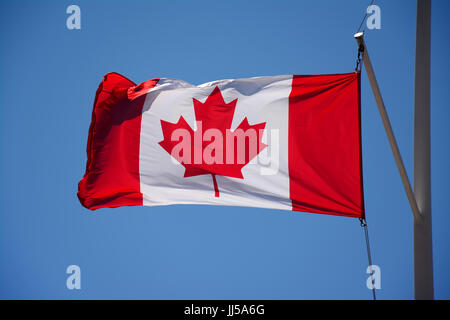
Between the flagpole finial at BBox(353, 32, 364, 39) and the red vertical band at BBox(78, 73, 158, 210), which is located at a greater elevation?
the flagpole finial at BBox(353, 32, 364, 39)

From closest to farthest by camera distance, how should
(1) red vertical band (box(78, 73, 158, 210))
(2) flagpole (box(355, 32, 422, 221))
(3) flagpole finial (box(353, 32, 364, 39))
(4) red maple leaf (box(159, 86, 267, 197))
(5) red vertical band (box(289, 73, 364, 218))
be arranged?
(2) flagpole (box(355, 32, 422, 221)), (3) flagpole finial (box(353, 32, 364, 39)), (5) red vertical band (box(289, 73, 364, 218)), (4) red maple leaf (box(159, 86, 267, 197)), (1) red vertical band (box(78, 73, 158, 210))

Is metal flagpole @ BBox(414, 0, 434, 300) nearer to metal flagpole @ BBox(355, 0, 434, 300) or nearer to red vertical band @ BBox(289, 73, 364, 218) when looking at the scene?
metal flagpole @ BBox(355, 0, 434, 300)

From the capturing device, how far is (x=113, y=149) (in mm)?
8539

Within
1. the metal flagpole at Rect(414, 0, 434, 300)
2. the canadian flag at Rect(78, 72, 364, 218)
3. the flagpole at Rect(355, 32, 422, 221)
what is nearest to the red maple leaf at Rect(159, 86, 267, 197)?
the canadian flag at Rect(78, 72, 364, 218)

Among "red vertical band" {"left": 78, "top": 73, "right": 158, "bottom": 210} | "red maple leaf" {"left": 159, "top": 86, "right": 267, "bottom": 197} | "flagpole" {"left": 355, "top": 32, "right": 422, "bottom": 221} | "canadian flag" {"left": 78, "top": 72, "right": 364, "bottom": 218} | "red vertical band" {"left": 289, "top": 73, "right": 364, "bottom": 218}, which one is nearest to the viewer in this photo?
"flagpole" {"left": 355, "top": 32, "right": 422, "bottom": 221}

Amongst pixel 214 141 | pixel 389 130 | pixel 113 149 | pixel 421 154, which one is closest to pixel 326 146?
pixel 389 130

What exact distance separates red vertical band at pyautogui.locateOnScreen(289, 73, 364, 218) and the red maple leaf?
828 millimetres

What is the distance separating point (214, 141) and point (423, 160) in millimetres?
3858

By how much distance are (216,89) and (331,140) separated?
105 inches

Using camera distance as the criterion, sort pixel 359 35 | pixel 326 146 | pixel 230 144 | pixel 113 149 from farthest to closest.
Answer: pixel 113 149, pixel 230 144, pixel 326 146, pixel 359 35

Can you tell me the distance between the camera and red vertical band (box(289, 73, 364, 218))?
627 centimetres

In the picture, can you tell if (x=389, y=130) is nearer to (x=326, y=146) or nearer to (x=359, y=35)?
(x=326, y=146)

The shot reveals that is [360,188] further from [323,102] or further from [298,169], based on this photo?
[323,102]

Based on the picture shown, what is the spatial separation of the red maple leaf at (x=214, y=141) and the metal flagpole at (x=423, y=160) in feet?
8.98
